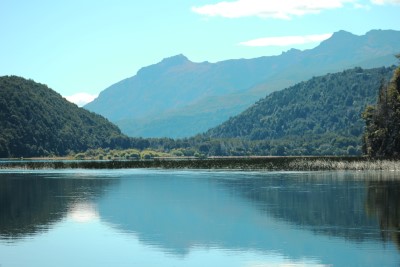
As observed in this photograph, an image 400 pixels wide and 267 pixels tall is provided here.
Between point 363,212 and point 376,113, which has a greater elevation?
point 376,113

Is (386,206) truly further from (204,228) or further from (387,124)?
(387,124)

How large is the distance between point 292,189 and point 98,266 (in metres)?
49.9

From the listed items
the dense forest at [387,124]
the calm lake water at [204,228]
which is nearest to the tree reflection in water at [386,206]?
the calm lake water at [204,228]

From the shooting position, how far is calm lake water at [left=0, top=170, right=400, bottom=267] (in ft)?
128

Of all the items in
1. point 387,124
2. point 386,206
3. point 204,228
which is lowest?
point 204,228

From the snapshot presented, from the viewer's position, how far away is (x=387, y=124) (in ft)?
512

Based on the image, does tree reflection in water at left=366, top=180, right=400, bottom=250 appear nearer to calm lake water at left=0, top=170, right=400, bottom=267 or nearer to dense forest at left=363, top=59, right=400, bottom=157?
calm lake water at left=0, top=170, right=400, bottom=267

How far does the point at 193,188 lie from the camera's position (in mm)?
92375

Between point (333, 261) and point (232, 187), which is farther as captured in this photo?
point (232, 187)

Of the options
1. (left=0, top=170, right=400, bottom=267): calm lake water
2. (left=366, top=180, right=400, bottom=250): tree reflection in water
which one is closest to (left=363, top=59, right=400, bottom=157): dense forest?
(left=366, top=180, right=400, bottom=250): tree reflection in water

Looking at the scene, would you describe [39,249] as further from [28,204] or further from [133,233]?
[28,204]

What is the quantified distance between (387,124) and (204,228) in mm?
113102

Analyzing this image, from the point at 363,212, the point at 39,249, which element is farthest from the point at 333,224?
the point at 39,249

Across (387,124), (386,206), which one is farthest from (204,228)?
(387,124)
